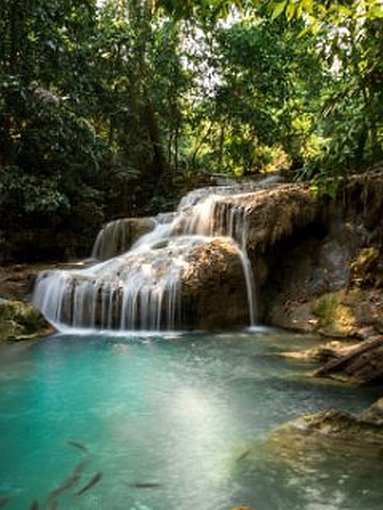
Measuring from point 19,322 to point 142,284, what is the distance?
228 cm

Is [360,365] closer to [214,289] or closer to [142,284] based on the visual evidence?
[214,289]

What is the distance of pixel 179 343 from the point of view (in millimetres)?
10016

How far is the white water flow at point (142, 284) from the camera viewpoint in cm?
1132

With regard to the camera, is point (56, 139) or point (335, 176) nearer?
point (335, 176)

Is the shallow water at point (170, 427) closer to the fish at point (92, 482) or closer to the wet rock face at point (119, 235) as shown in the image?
the fish at point (92, 482)

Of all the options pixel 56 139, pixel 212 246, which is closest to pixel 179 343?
pixel 212 246

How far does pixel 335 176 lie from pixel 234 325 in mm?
6260

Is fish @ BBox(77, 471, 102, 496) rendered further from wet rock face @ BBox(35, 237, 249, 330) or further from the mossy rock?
wet rock face @ BBox(35, 237, 249, 330)

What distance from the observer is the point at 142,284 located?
1160 cm

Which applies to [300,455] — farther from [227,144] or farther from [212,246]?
[227,144]

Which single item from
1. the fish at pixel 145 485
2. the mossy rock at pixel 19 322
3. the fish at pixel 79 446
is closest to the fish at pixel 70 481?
the fish at pixel 79 446

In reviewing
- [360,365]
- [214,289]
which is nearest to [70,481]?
[360,365]

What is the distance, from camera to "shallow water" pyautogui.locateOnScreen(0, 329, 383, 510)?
440cm

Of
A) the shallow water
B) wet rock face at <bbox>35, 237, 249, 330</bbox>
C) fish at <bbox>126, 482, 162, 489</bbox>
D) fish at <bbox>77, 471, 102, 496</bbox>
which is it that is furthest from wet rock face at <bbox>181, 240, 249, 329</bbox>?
fish at <bbox>126, 482, 162, 489</bbox>
